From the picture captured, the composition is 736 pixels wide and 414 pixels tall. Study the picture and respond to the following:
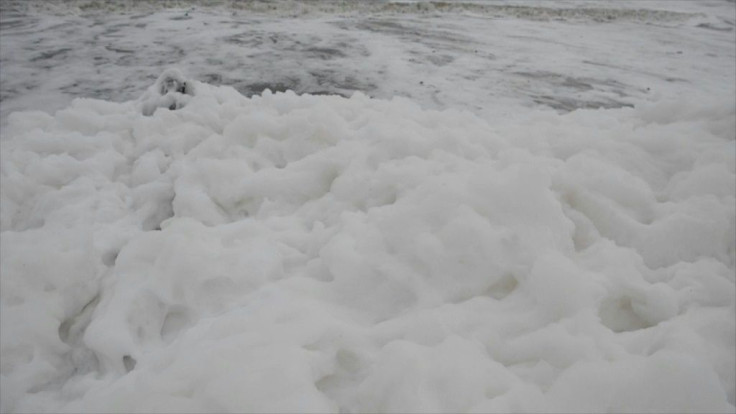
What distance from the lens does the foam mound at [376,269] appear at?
6.20 feet

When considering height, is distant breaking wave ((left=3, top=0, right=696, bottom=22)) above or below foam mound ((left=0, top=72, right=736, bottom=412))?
above

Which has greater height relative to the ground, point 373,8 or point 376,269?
point 373,8

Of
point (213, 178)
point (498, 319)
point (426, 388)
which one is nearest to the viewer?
point (426, 388)

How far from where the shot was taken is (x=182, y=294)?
2645 mm

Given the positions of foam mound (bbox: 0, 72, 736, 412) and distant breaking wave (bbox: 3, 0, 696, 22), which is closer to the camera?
foam mound (bbox: 0, 72, 736, 412)

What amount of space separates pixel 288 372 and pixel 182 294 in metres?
1.05

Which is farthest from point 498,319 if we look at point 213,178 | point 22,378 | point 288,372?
point 213,178

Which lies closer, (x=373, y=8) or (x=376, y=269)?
(x=376, y=269)

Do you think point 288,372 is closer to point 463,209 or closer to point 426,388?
point 426,388

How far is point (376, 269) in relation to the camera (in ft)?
8.50

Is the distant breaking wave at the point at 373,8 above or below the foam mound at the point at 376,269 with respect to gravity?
above

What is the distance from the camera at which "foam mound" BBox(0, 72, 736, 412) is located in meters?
1.89

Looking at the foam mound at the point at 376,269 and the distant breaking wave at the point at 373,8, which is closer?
the foam mound at the point at 376,269

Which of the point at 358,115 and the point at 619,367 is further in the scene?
the point at 358,115
